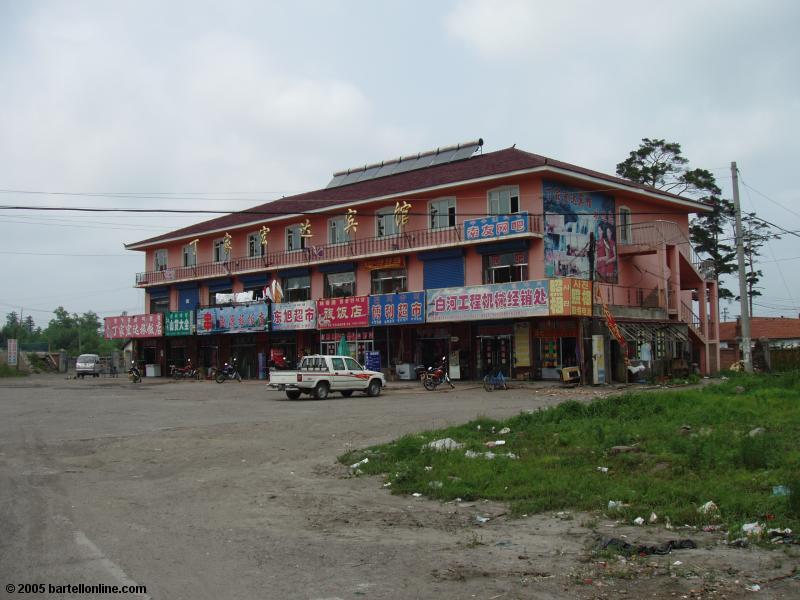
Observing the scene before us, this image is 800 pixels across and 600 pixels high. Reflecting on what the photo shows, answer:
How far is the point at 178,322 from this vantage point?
1960 inches

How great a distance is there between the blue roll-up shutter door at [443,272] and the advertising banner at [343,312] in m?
3.35

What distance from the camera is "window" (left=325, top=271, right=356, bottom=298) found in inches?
1631

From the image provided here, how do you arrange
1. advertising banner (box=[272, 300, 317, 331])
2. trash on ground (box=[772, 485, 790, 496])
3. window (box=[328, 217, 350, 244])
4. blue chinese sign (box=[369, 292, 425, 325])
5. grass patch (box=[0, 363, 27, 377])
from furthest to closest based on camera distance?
grass patch (box=[0, 363, 27, 377]) < window (box=[328, 217, 350, 244]) < advertising banner (box=[272, 300, 317, 331]) < blue chinese sign (box=[369, 292, 425, 325]) < trash on ground (box=[772, 485, 790, 496])

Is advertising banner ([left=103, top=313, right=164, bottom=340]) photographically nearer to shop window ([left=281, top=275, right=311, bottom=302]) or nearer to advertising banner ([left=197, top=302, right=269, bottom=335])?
advertising banner ([left=197, top=302, right=269, bottom=335])

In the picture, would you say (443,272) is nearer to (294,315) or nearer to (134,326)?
(294,315)

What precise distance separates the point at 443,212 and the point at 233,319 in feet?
52.8

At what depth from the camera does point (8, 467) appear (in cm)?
1234

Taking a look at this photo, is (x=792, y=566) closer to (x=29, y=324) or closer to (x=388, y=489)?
(x=388, y=489)

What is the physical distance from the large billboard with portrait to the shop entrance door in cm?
405

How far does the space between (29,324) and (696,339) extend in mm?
163231

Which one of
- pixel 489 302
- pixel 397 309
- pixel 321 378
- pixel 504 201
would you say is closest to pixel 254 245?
pixel 397 309

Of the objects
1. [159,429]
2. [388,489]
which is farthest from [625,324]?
[388,489]

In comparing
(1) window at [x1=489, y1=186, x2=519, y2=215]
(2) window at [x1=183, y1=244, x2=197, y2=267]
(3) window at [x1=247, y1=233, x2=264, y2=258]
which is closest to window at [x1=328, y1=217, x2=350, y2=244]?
(3) window at [x1=247, y1=233, x2=264, y2=258]

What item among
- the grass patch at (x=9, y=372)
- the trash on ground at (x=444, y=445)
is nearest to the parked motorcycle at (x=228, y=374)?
the grass patch at (x=9, y=372)
